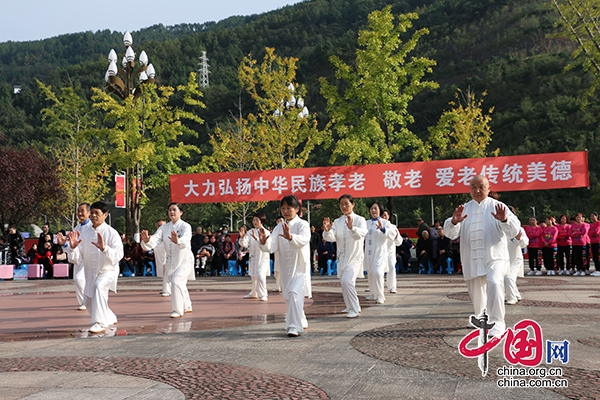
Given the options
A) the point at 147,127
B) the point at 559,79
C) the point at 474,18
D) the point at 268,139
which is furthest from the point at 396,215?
the point at 474,18

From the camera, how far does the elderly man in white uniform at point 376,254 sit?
13273mm

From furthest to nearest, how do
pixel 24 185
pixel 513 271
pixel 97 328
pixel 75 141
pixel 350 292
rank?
1. pixel 24 185
2. pixel 75 141
3. pixel 513 271
4. pixel 350 292
5. pixel 97 328

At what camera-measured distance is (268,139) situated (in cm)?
3409

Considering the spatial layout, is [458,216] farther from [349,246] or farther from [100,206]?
[100,206]

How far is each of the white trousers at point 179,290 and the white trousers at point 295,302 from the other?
115 inches

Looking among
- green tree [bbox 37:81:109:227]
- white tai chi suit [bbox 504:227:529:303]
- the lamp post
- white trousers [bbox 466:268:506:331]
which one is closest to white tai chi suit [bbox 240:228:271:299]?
white tai chi suit [bbox 504:227:529:303]

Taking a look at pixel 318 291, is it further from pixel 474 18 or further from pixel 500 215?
pixel 474 18

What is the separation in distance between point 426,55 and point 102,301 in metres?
86.2

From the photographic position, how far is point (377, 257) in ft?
44.2

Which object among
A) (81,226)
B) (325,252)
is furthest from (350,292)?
(325,252)

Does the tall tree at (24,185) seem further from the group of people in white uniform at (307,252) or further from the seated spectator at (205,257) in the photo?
the group of people in white uniform at (307,252)

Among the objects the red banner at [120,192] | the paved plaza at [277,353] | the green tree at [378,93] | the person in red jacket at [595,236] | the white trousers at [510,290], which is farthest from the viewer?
the red banner at [120,192]

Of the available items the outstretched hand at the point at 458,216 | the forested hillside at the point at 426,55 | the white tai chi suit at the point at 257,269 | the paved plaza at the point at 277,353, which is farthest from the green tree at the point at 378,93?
the outstretched hand at the point at 458,216

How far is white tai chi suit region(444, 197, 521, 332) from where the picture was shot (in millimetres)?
8148
